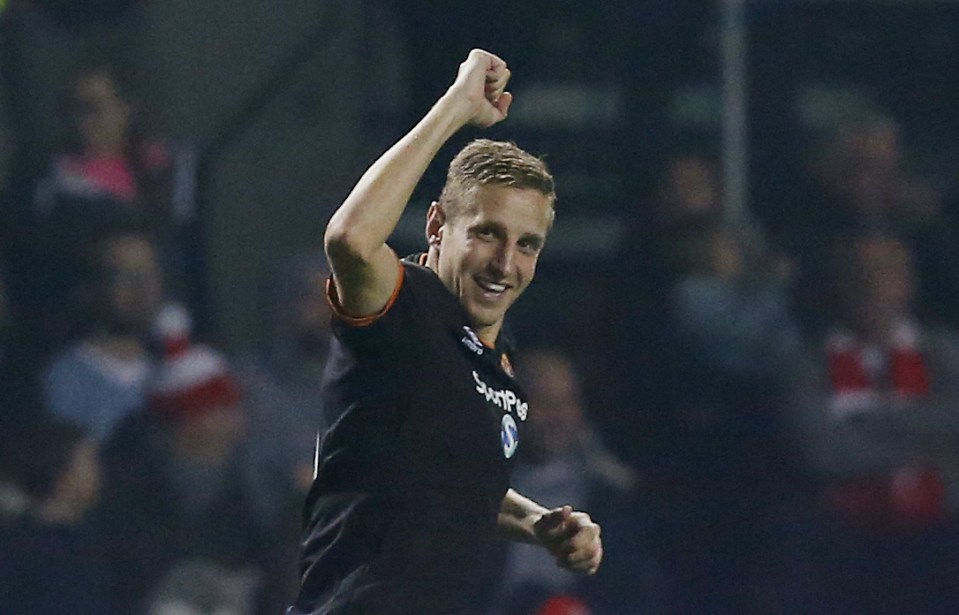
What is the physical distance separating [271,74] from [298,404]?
1.24m

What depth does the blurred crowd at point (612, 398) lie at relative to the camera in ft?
21.9

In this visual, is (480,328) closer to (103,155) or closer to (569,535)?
(569,535)

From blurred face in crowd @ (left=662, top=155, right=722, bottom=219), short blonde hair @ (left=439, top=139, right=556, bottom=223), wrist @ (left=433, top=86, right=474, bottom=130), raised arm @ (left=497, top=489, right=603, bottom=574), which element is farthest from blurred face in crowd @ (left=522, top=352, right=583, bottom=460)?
wrist @ (left=433, top=86, right=474, bottom=130)

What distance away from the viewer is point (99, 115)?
6938mm

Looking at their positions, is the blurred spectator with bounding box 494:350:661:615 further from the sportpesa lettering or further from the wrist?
the wrist

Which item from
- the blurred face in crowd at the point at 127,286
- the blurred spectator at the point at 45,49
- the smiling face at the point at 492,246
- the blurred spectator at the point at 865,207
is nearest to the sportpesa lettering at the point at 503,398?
the smiling face at the point at 492,246

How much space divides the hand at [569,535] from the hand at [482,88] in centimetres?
72

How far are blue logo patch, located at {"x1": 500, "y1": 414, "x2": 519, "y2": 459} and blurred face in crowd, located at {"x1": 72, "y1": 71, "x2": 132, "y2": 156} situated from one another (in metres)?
3.84

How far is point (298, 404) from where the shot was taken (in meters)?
6.86

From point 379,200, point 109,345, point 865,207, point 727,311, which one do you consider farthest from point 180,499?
point 379,200

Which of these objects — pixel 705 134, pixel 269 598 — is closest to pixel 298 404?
pixel 269 598

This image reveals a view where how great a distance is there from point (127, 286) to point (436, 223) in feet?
11.7

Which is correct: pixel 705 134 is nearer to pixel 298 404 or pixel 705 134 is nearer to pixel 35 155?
pixel 298 404

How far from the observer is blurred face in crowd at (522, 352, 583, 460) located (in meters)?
6.82
